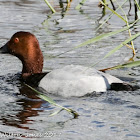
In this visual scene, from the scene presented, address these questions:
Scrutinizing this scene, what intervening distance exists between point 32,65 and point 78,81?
1.25 meters

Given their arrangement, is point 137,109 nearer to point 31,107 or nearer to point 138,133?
point 138,133

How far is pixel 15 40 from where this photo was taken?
776cm

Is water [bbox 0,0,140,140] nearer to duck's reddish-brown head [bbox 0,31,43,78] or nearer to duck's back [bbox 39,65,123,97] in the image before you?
duck's back [bbox 39,65,123,97]

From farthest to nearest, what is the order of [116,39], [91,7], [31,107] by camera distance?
[91,7], [116,39], [31,107]

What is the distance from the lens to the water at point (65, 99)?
5387 millimetres

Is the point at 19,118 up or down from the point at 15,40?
down

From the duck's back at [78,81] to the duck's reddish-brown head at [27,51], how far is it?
3.07ft

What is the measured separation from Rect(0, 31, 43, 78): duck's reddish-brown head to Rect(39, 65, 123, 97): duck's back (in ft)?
3.07

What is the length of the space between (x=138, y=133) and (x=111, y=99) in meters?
1.30

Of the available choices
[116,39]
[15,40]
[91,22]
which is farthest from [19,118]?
[91,22]

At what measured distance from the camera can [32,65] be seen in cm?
780

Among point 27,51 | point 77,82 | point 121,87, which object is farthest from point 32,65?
point 121,87

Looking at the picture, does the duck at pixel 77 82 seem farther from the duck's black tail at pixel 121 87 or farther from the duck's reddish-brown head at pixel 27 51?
the duck's reddish-brown head at pixel 27 51

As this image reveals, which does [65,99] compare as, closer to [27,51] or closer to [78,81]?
[78,81]
